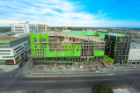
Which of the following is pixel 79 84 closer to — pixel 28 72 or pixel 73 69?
pixel 73 69

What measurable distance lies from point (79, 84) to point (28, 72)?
24.7m

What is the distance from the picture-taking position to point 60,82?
105ft

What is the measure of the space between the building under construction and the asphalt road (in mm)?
13274

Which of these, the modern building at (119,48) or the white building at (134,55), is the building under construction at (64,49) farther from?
the white building at (134,55)

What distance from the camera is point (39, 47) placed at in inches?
1752

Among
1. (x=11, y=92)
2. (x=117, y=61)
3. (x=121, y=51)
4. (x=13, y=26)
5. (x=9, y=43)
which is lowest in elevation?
(x=11, y=92)

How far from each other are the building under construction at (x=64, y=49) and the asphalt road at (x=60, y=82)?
13.3m

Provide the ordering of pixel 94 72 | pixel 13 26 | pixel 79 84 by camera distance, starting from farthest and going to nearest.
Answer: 1. pixel 13 26
2. pixel 94 72
3. pixel 79 84

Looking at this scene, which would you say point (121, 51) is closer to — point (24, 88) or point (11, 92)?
point (24, 88)

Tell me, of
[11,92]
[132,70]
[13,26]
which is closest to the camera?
[11,92]

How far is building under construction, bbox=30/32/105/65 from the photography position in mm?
44469

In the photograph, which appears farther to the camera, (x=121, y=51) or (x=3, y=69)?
(x=121, y=51)

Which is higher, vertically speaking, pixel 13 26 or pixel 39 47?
pixel 13 26

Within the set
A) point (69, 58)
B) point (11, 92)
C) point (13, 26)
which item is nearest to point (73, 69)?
point (69, 58)
